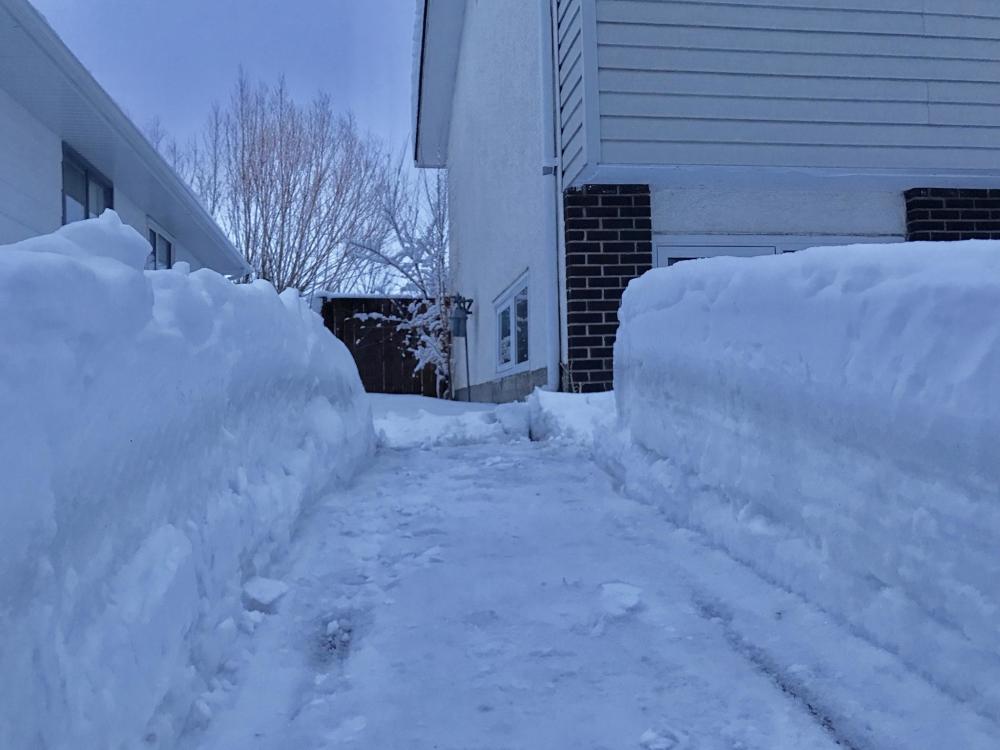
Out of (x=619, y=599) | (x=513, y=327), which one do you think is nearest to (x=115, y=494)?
(x=619, y=599)

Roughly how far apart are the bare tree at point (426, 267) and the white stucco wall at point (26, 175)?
800 centimetres

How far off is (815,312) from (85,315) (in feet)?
6.79

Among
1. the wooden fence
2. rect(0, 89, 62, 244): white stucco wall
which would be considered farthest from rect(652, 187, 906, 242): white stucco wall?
the wooden fence

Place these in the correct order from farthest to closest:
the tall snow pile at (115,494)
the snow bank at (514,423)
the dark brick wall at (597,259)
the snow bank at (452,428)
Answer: the dark brick wall at (597,259)
the snow bank at (452,428)
the snow bank at (514,423)
the tall snow pile at (115,494)

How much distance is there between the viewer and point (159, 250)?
1071cm

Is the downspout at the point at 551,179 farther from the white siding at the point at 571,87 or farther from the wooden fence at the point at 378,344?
the wooden fence at the point at 378,344

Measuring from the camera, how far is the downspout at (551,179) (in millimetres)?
6859

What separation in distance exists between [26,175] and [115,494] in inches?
234

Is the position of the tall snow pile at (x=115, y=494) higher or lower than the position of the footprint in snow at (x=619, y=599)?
higher

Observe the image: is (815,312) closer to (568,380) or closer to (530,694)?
(530,694)

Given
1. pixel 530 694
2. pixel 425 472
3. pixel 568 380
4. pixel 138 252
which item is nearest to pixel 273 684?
pixel 530 694

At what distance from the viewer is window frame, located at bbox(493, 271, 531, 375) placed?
8.35 metres

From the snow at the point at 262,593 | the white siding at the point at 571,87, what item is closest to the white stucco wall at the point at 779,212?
the white siding at the point at 571,87

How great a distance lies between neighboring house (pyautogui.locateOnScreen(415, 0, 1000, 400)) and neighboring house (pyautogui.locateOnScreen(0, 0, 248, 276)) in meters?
3.90
